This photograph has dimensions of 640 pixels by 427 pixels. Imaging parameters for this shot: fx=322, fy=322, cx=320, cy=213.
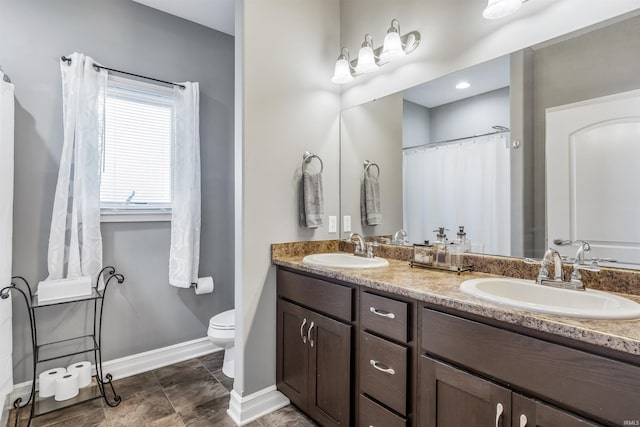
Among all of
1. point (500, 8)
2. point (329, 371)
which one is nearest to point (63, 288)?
point (329, 371)

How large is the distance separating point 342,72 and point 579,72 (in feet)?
4.10

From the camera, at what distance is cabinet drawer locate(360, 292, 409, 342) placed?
1242mm

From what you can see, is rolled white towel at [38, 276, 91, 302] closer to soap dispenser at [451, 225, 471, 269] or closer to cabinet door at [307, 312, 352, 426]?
cabinet door at [307, 312, 352, 426]

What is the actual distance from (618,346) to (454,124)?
1287 mm

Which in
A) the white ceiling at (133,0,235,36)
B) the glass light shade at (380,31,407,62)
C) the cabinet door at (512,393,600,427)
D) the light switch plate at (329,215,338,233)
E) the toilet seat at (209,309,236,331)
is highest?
the white ceiling at (133,0,235,36)

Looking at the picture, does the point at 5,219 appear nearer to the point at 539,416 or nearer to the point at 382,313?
the point at 382,313

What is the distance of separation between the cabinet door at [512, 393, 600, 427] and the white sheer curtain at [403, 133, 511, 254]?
2.54 feet

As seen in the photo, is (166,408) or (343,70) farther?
(343,70)

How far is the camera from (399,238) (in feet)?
6.63

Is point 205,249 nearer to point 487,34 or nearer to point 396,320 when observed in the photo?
point 396,320

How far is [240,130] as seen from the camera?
188cm

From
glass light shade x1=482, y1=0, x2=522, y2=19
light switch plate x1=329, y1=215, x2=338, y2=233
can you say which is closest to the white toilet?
light switch plate x1=329, y1=215, x2=338, y2=233

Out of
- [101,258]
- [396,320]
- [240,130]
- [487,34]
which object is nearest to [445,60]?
[487,34]

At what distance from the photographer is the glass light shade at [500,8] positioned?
138cm
